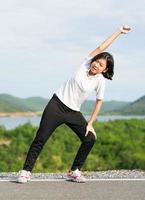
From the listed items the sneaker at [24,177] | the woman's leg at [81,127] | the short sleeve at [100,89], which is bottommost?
the sneaker at [24,177]

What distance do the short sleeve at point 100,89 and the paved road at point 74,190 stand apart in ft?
3.49

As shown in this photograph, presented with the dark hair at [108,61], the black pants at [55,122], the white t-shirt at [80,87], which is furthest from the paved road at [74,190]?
the dark hair at [108,61]

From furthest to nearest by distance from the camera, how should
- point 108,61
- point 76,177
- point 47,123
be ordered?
point 76,177
point 47,123
point 108,61

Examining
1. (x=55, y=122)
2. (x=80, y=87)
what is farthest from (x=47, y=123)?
(x=80, y=87)

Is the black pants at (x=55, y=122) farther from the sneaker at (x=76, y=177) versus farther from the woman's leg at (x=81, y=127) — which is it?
the sneaker at (x=76, y=177)

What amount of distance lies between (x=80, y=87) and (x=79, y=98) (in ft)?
0.46

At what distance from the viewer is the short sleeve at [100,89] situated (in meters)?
6.90

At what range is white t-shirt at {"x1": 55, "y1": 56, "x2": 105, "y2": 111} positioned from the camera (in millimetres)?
6828

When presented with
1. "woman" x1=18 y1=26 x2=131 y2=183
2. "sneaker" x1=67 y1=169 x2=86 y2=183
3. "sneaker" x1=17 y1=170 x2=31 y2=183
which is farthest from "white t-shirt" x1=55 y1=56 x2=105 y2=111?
"sneaker" x1=17 y1=170 x2=31 y2=183

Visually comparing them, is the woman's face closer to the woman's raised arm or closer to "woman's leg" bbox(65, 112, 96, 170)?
the woman's raised arm

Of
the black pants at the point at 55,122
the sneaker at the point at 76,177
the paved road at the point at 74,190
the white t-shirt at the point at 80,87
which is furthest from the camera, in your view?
the sneaker at the point at 76,177

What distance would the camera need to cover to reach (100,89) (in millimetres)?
6930

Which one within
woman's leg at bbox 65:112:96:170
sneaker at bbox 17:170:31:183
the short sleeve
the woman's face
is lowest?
sneaker at bbox 17:170:31:183

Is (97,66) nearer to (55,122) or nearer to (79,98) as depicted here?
(79,98)
